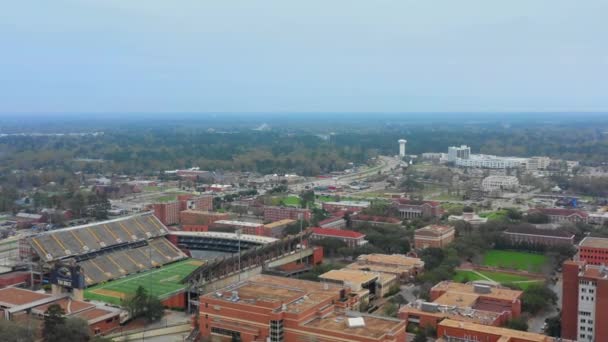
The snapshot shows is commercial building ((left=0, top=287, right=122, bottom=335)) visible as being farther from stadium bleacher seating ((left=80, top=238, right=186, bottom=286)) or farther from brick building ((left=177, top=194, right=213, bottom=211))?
brick building ((left=177, top=194, right=213, bottom=211))

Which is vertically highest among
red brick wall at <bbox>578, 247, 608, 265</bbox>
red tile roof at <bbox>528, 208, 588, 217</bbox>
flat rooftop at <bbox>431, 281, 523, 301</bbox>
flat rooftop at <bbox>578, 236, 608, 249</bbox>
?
flat rooftop at <bbox>578, 236, 608, 249</bbox>

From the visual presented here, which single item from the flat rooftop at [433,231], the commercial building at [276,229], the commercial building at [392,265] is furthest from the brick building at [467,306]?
the commercial building at [276,229]

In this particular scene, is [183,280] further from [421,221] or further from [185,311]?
[421,221]

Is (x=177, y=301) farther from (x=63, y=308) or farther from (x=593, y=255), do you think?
(x=593, y=255)

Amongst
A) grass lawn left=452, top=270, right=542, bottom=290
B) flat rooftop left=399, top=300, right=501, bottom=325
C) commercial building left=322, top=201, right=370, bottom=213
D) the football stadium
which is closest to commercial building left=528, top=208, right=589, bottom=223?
commercial building left=322, top=201, right=370, bottom=213

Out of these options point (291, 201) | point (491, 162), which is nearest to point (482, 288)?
point (291, 201)

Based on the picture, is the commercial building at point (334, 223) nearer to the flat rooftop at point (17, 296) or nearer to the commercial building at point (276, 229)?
the commercial building at point (276, 229)

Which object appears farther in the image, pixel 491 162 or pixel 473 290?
pixel 491 162
